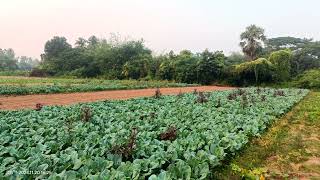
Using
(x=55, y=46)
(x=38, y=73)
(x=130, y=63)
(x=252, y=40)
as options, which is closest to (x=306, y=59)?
(x=252, y=40)

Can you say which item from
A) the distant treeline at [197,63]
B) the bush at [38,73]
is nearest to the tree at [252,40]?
the distant treeline at [197,63]

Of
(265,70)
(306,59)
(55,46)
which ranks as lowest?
(265,70)

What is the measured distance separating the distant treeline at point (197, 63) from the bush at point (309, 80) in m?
2.04

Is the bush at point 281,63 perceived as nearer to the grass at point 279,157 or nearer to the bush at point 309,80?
the bush at point 309,80

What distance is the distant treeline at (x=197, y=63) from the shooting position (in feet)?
155

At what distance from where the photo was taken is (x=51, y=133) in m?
7.85

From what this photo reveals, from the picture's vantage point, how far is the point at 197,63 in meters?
49.2

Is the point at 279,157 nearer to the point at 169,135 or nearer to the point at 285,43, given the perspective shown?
the point at 169,135

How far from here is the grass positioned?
21.0ft

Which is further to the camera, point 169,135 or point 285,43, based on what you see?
point 285,43

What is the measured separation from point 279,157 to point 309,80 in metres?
39.8


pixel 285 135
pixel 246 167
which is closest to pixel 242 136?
pixel 246 167

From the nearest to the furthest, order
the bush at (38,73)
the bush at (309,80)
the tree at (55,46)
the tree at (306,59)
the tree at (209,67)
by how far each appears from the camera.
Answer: the bush at (309,80) < the tree at (209,67) < the tree at (306,59) < the bush at (38,73) < the tree at (55,46)

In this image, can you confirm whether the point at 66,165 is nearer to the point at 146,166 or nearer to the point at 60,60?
the point at 146,166
